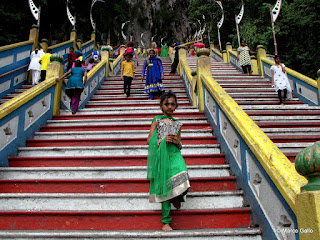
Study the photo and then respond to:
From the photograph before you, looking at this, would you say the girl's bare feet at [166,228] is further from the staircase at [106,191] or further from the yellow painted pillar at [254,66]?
the yellow painted pillar at [254,66]

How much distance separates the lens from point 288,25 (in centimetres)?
1645

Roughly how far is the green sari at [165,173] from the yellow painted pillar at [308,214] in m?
1.15

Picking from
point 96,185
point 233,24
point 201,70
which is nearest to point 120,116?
point 201,70

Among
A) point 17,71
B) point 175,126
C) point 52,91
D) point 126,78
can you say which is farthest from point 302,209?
point 17,71

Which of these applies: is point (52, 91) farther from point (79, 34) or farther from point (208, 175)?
point (79, 34)

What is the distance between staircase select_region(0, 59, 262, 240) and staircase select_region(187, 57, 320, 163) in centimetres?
117

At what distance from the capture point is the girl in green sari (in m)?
2.79

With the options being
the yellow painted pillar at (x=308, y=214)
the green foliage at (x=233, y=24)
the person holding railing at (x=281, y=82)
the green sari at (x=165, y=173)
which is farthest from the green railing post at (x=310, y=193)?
the green foliage at (x=233, y=24)

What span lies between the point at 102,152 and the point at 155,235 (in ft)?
7.11

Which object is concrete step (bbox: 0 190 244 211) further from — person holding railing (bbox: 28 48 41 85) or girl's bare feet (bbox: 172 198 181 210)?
person holding railing (bbox: 28 48 41 85)

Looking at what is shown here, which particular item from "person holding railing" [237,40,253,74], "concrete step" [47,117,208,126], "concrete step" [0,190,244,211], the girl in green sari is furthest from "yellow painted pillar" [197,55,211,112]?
"person holding railing" [237,40,253,74]

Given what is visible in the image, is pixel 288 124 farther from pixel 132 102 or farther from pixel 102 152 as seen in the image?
pixel 132 102

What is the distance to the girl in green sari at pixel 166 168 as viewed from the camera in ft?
9.16

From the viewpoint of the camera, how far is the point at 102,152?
4625mm
